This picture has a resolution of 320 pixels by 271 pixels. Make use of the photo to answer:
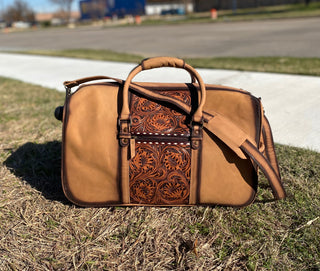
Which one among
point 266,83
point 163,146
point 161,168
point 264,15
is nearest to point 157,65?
point 163,146

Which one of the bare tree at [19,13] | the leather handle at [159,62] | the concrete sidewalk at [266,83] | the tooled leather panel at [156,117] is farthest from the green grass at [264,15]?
the bare tree at [19,13]

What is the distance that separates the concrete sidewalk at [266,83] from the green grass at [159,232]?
0.49 meters

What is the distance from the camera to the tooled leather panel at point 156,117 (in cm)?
154

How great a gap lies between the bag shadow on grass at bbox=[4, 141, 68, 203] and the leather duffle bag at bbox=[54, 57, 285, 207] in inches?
13.6

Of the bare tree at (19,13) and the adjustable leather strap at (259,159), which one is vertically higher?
the bare tree at (19,13)

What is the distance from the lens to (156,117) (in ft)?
5.14

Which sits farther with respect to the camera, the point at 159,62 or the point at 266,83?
the point at 266,83

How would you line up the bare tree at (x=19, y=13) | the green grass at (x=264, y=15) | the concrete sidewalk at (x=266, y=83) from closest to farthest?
the concrete sidewalk at (x=266, y=83)
the green grass at (x=264, y=15)
the bare tree at (x=19, y=13)

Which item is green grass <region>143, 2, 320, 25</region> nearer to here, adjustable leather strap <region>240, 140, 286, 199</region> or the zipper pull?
A: adjustable leather strap <region>240, 140, 286, 199</region>

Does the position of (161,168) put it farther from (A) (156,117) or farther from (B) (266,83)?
(B) (266,83)

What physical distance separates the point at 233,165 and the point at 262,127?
0.92 feet

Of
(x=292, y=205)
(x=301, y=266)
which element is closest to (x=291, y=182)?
(x=292, y=205)

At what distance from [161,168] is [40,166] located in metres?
1.03

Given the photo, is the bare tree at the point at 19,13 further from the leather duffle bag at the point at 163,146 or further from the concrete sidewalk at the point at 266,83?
the leather duffle bag at the point at 163,146
